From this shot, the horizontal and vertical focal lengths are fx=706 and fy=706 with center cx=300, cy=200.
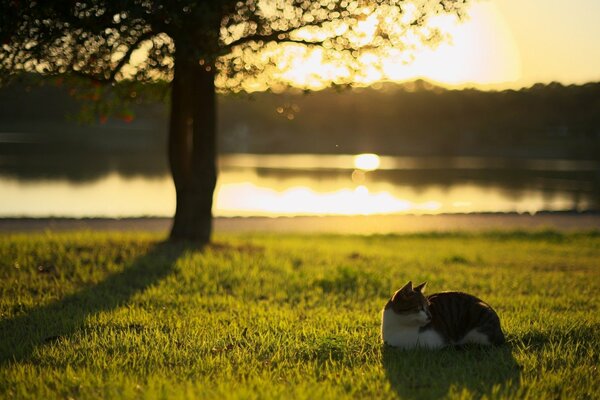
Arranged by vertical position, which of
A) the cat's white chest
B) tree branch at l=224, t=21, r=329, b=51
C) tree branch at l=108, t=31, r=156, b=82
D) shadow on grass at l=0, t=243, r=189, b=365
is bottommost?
shadow on grass at l=0, t=243, r=189, b=365

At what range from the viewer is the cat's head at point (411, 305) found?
19.4 feet

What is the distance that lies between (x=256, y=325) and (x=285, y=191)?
38520 millimetres

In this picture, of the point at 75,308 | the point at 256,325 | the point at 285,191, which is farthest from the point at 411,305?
the point at 285,191

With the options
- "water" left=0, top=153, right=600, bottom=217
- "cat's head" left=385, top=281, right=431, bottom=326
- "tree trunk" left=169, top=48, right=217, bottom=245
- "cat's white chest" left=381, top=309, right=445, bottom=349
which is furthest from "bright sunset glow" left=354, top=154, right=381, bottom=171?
"cat's head" left=385, top=281, right=431, bottom=326

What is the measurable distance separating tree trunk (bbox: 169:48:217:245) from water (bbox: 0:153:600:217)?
17.2 m

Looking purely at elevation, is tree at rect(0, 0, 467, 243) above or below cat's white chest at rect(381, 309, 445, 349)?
above

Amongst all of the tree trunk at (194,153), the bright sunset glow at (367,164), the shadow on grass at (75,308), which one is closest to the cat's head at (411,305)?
the shadow on grass at (75,308)

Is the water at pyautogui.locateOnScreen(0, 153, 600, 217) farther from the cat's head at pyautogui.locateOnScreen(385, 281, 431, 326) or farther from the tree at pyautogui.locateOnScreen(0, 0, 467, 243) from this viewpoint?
the cat's head at pyautogui.locateOnScreen(385, 281, 431, 326)

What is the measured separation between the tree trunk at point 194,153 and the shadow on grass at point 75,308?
1605mm

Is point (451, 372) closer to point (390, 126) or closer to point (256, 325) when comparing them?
point (256, 325)

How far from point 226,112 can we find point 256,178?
8303 centimetres

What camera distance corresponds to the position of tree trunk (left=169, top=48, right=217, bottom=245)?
13.2 m

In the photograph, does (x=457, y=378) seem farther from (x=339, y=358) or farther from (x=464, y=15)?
(x=464, y=15)

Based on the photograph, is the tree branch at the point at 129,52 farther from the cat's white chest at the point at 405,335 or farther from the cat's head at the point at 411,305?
the cat's head at the point at 411,305
